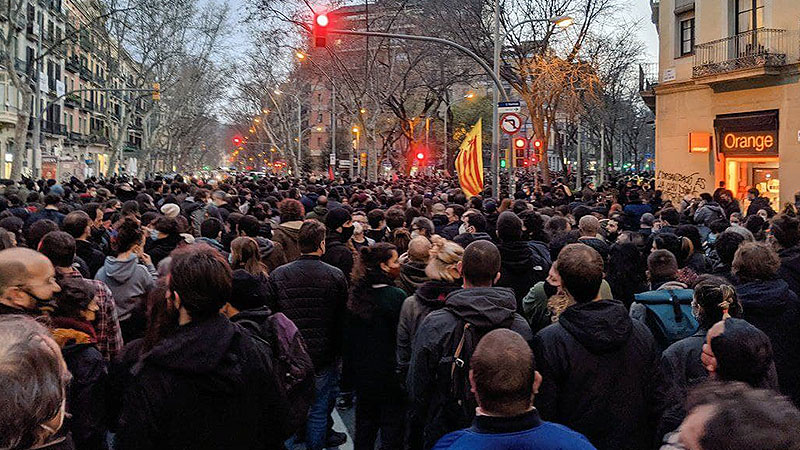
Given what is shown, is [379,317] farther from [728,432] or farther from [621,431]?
[728,432]

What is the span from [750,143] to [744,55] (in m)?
2.68

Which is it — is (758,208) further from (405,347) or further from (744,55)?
(405,347)

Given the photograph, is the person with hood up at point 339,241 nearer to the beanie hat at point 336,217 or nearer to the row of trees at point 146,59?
the beanie hat at point 336,217

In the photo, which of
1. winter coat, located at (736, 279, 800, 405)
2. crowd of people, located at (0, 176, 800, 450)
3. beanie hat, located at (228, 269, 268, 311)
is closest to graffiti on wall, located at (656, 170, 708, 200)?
crowd of people, located at (0, 176, 800, 450)

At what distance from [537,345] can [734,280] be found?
2485mm

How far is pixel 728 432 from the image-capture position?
163 cm

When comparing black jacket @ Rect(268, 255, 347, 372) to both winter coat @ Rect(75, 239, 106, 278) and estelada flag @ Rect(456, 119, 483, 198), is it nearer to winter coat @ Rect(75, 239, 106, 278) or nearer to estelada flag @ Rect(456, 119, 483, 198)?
winter coat @ Rect(75, 239, 106, 278)

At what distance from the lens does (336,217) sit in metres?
Result: 7.71

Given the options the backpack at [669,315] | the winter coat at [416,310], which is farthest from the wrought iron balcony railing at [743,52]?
the winter coat at [416,310]

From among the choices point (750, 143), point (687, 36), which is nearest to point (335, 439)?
point (750, 143)

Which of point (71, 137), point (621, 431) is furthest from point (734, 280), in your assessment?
point (71, 137)

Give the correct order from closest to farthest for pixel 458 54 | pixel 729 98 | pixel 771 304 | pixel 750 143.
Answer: pixel 771 304
pixel 750 143
pixel 729 98
pixel 458 54

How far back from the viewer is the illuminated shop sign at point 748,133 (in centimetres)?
2212

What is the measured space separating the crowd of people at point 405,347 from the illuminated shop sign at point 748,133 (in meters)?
17.3
